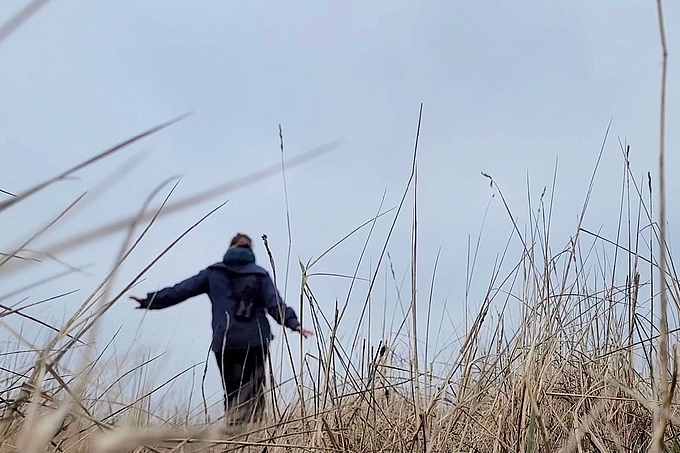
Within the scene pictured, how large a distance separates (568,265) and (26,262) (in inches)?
40.8

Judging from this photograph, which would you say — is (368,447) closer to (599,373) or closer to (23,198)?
(599,373)

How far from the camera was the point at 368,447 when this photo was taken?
3.68 feet

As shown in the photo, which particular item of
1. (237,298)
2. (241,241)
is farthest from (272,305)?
(241,241)

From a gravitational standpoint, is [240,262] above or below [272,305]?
above

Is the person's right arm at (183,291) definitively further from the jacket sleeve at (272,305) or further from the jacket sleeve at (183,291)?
the jacket sleeve at (272,305)

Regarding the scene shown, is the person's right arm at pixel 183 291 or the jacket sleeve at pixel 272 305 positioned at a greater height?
the person's right arm at pixel 183 291

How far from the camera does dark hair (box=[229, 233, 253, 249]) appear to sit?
3.50 m

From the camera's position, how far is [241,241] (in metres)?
3.50

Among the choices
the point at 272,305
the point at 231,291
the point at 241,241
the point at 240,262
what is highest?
the point at 241,241

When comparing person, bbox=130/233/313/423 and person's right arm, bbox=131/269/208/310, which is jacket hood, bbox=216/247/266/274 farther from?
person's right arm, bbox=131/269/208/310

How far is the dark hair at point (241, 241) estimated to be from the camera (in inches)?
138

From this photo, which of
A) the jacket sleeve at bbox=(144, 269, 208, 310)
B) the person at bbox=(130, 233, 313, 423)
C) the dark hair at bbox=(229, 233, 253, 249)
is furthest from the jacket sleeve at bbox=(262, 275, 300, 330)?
the jacket sleeve at bbox=(144, 269, 208, 310)

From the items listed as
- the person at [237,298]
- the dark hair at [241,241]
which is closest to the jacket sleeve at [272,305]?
the person at [237,298]

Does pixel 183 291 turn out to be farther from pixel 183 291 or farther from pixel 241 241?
pixel 241 241
